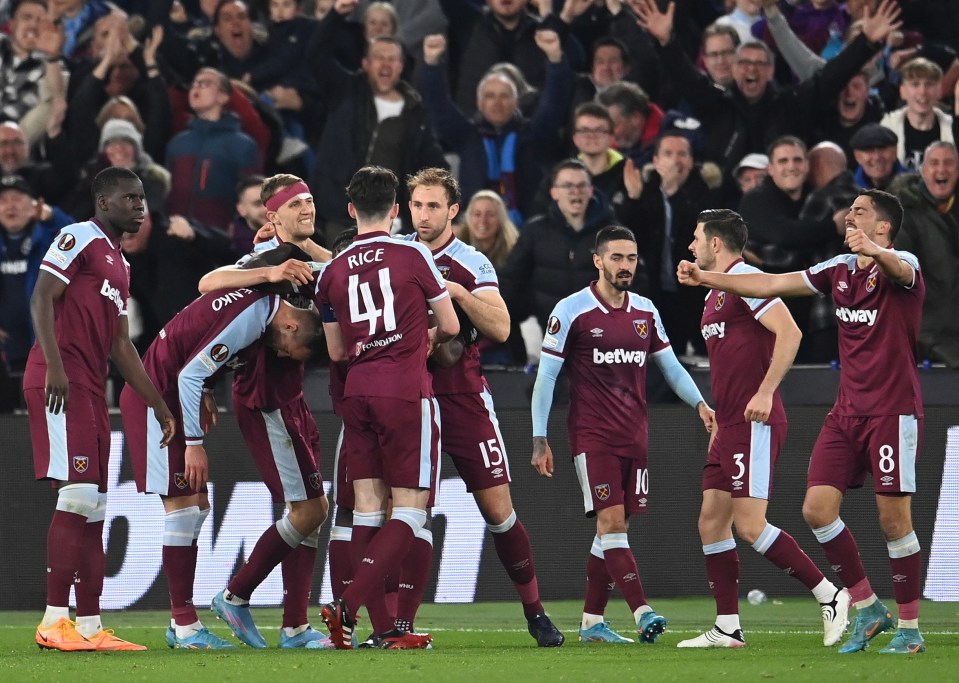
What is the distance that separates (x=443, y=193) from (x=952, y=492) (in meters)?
4.82

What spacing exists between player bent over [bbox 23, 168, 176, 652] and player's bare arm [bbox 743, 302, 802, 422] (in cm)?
328

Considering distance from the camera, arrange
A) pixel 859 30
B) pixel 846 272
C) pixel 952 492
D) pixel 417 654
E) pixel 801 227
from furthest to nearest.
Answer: pixel 859 30
pixel 801 227
pixel 952 492
pixel 846 272
pixel 417 654

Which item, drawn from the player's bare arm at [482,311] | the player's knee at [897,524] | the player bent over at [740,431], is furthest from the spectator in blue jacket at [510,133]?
the player's knee at [897,524]

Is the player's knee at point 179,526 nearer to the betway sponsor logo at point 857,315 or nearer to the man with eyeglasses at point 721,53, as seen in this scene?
the betway sponsor logo at point 857,315

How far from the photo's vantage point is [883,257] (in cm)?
802

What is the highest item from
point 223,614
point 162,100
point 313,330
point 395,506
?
point 162,100

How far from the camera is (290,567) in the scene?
9.11 m

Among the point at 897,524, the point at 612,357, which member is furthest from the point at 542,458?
the point at 897,524

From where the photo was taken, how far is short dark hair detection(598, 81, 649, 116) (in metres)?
14.0

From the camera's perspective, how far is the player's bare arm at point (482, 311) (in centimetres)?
852

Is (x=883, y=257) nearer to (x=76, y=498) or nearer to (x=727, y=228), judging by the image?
(x=727, y=228)

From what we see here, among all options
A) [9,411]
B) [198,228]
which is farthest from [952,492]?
[9,411]

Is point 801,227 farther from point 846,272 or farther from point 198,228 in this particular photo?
point 198,228

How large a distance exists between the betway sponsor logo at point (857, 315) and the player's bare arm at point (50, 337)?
13.9 ft
